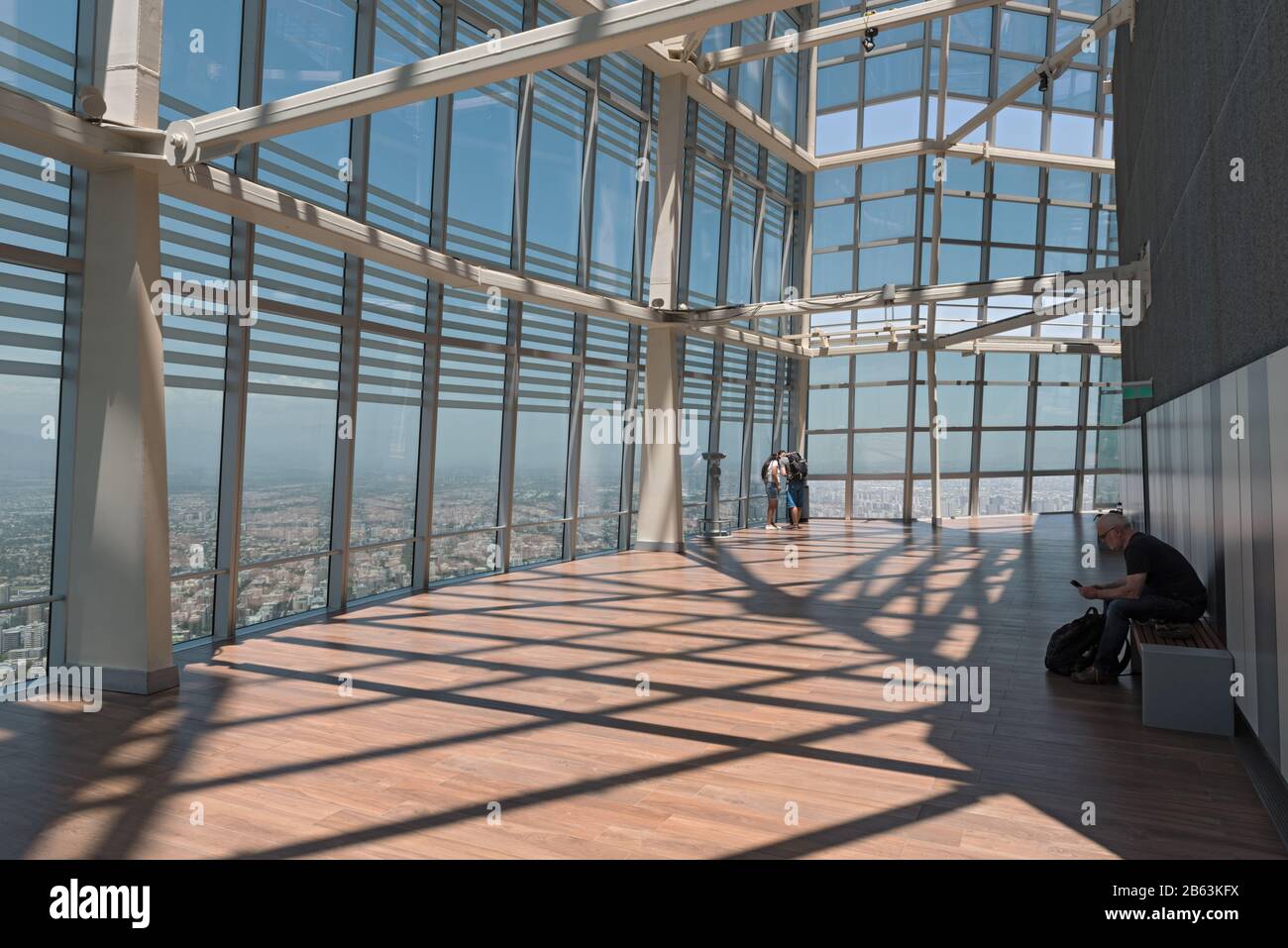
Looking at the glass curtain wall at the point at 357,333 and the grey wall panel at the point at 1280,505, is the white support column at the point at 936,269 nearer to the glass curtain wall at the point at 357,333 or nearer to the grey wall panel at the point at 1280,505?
the glass curtain wall at the point at 357,333

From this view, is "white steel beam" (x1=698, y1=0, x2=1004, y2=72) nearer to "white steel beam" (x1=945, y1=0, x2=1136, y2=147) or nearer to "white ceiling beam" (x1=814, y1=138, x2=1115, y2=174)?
"white steel beam" (x1=945, y1=0, x2=1136, y2=147)

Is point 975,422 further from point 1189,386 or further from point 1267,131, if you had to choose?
point 1267,131

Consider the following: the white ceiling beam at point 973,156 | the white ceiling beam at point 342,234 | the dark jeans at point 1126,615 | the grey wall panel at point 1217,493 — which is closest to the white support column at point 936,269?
the white ceiling beam at point 973,156

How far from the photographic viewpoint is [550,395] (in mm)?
12508

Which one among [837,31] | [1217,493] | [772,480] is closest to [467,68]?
[1217,493]

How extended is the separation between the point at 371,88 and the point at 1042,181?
66.5ft

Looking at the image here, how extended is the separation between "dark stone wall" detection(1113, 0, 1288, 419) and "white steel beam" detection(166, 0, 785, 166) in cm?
230

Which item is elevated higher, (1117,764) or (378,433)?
(378,433)

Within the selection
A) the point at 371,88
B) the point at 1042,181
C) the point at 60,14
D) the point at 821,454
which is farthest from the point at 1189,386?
the point at 1042,181

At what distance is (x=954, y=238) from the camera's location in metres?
21.5

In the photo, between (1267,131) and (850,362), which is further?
(850,362)

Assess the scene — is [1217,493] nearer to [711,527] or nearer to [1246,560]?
[1246,560]

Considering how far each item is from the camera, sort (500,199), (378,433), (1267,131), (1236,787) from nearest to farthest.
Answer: (1267,131), (1236,787), (378,433), (500,199)

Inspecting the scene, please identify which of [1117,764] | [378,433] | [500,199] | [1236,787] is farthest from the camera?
[500,199]
